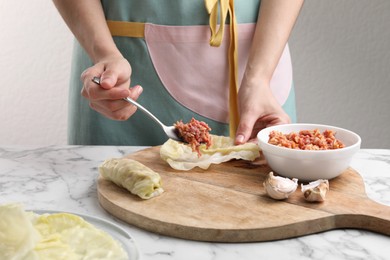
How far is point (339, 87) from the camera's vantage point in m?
3.05

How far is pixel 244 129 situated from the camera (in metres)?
1.55

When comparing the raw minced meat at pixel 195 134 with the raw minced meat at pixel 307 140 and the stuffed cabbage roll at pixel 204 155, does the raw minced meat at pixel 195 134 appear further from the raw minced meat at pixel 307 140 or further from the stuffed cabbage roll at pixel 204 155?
the raw minced meat at pixel 307 140

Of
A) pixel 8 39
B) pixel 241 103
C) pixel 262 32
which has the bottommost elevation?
pixel 8 39

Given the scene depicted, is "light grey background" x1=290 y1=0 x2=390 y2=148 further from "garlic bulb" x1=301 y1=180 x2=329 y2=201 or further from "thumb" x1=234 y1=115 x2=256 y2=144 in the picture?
"garlic bulb" x1=301 y1=180 x2=329 y2=201

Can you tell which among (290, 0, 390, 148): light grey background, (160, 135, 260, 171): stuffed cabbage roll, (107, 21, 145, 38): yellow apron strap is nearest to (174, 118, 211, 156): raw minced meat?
(160, 135, 260, 171): stuffed cabbage roll

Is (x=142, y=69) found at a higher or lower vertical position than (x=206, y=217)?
higher

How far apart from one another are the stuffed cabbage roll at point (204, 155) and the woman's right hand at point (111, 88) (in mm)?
136

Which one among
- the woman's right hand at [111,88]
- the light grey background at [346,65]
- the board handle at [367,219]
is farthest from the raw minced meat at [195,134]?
the light grey background at [346,65]

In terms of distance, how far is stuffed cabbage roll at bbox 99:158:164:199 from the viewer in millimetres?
1235

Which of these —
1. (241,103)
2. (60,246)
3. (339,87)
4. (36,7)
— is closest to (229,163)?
(241,103)

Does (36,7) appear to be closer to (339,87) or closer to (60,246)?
(339,87)

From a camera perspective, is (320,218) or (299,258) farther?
(320,218)

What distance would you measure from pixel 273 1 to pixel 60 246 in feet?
3.41

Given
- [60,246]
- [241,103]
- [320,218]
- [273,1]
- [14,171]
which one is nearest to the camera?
[60,246]
